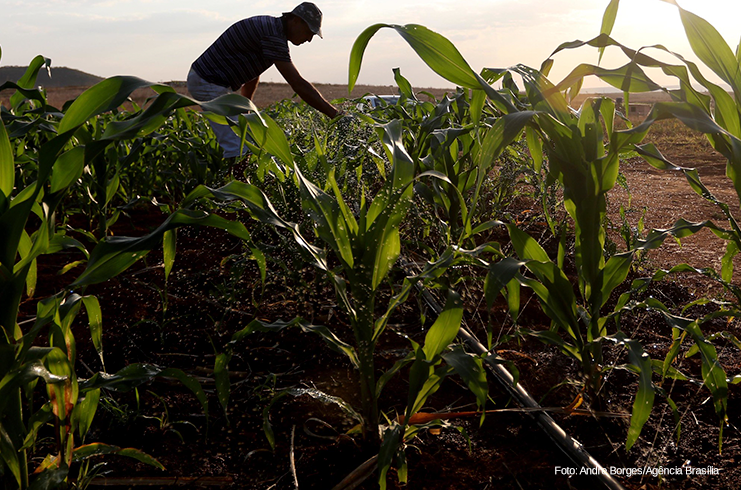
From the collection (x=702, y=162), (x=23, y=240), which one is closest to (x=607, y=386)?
(x=23, y=240)

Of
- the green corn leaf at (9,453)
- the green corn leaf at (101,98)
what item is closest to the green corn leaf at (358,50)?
the green corn leaf at (101,98)

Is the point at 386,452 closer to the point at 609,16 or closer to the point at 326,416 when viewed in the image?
the point at 326,416

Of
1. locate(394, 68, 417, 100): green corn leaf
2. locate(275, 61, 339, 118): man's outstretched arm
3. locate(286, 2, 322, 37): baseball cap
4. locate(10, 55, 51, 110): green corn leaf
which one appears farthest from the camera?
locate(286, 2, 322, 37): baseball cap

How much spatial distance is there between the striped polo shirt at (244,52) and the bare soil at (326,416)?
228 cm

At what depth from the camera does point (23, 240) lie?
0.94 metres

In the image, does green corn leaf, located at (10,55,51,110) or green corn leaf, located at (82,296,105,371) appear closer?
green corn leaf, located at (82,296,105,371)

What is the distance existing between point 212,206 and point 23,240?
1.09m

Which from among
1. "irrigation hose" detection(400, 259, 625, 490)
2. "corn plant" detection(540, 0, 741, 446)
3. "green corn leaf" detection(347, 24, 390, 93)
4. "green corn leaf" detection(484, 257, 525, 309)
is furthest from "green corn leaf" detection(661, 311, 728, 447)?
"green corn leaf" detection(347, 24, 390, 93)

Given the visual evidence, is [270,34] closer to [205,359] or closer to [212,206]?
[212,206]

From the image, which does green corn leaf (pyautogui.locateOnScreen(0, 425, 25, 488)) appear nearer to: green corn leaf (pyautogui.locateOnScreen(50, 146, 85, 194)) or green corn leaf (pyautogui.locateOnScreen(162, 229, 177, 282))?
green corn leaf (pyautogui.locateOnScreen(50, 146, 85, 194))

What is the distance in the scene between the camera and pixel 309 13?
12.3ft

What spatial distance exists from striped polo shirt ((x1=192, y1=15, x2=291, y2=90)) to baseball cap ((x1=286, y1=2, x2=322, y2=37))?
0.15m

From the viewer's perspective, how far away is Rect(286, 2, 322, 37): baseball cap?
146 inches

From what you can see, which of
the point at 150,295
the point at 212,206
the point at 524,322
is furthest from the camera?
the point at 212,206
